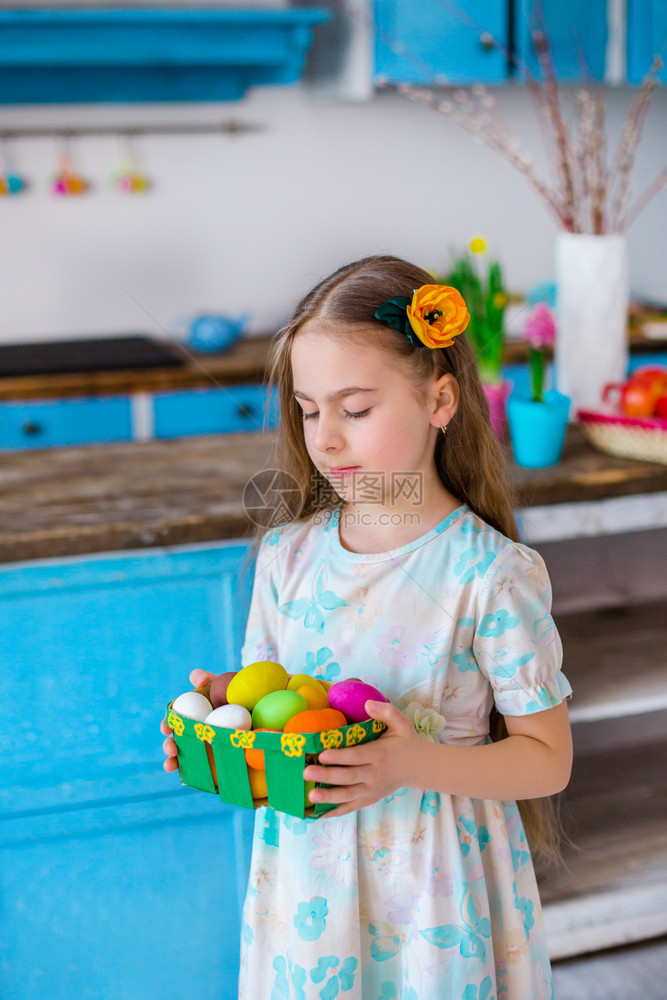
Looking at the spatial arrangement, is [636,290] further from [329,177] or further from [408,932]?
[408,932]

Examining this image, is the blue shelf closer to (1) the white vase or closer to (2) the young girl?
(1) the white vase

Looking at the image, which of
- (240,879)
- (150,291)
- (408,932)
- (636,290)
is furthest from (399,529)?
(636,290)

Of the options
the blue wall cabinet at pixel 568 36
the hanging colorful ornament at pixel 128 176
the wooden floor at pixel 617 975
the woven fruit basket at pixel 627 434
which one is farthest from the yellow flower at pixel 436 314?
the hanging colorful ornament at pixel 128 176

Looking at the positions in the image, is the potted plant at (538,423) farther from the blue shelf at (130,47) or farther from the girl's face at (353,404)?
the blue shelf at (130,47)

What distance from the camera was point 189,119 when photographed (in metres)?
3.05

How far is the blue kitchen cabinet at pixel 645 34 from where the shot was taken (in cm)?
288

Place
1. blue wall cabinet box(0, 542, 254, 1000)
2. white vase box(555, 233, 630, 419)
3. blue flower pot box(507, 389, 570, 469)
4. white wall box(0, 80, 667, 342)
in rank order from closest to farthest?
blue wall cabinet box(0, 542, 254, 1000)
blue flower pot box(507, 389, 570, 469)
white vase box(555, 233, 630, 419)
white wall box(0, 80, 667, 342)

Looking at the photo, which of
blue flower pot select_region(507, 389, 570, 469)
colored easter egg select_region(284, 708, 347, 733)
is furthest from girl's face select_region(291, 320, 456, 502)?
blue flower pot select_region(507, 389, 570, 469)

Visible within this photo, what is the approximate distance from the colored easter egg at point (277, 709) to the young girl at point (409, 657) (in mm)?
83

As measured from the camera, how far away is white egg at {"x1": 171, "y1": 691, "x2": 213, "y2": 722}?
0.86 meters

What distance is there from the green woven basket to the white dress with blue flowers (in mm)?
139

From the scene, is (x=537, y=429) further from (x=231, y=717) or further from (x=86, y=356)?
(x=86, y=356)

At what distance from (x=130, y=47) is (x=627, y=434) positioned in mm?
1911

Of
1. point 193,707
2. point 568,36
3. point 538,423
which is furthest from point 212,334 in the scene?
point 193,707
